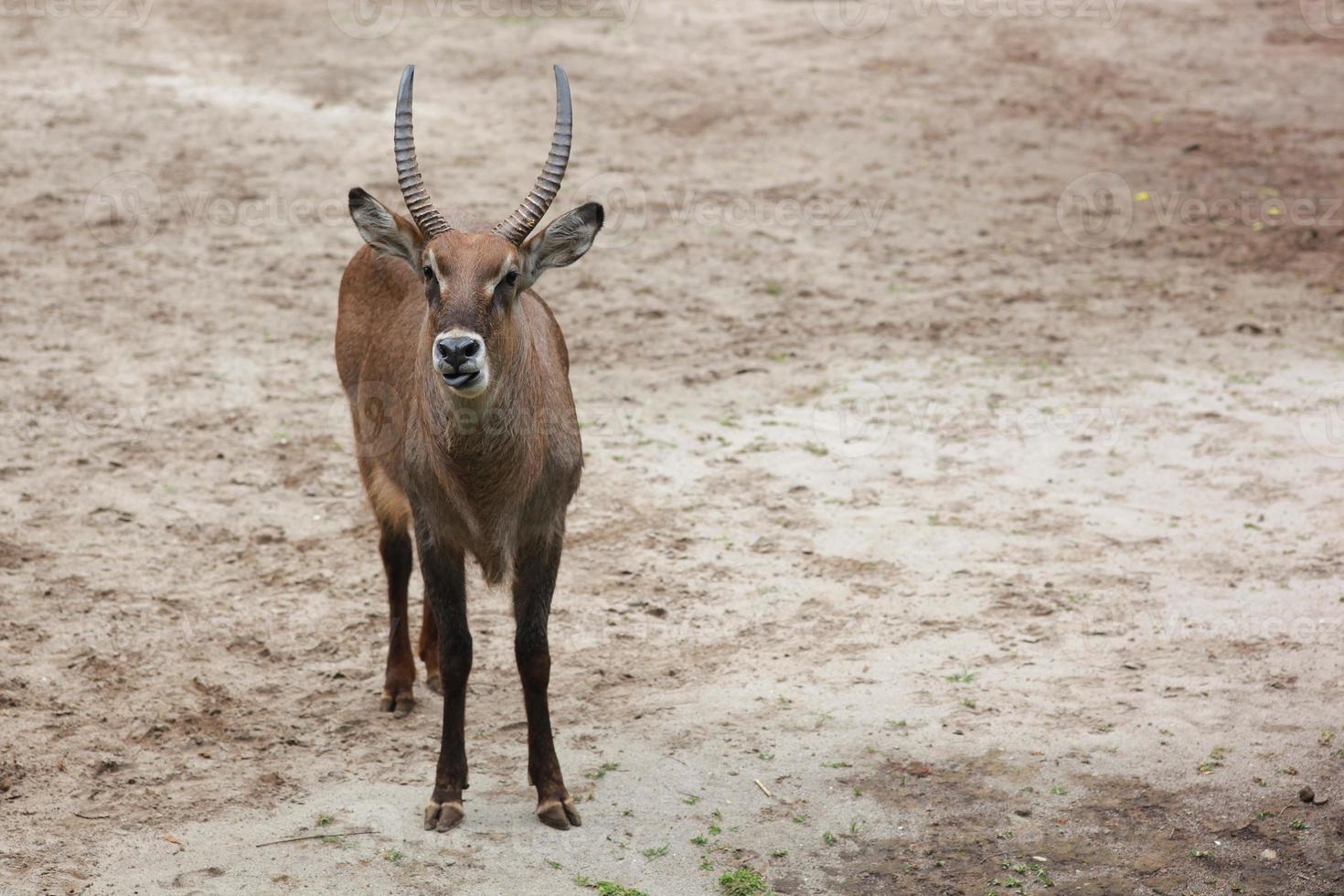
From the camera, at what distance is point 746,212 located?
11.6m

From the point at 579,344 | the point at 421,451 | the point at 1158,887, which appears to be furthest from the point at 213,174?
the point at 1158,887

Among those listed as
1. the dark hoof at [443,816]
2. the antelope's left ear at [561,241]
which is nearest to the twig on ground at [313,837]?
the dark hoof at [443,816]

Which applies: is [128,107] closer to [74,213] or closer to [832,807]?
[74,213]

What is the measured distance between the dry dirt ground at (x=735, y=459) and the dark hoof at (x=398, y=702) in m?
0.06

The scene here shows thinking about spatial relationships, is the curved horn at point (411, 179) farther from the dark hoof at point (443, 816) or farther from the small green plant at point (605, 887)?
the small green plant at point (605, 887)

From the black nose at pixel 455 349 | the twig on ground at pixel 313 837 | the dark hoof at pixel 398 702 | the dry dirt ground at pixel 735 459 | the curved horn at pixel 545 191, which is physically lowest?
the dark hoof at pixel 398 702

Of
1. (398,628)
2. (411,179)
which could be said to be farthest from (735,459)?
(411,179)

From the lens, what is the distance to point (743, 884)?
15.9 feet

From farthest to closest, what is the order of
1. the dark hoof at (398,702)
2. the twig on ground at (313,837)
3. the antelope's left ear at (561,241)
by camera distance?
the dark hoof at (398,702) → the antelope's left ear at (561,241) → the twig on ground at (313,837)

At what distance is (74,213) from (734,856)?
27.0 ft

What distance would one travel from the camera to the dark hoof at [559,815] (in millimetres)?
5176

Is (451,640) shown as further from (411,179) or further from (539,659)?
(411,179)

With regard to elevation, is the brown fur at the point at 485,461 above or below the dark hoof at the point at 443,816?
above

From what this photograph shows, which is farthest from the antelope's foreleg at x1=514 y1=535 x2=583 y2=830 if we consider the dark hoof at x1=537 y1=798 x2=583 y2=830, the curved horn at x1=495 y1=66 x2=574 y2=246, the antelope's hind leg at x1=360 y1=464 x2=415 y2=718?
the curved horn at x1=495 y1=66 x2=574 y2=246
